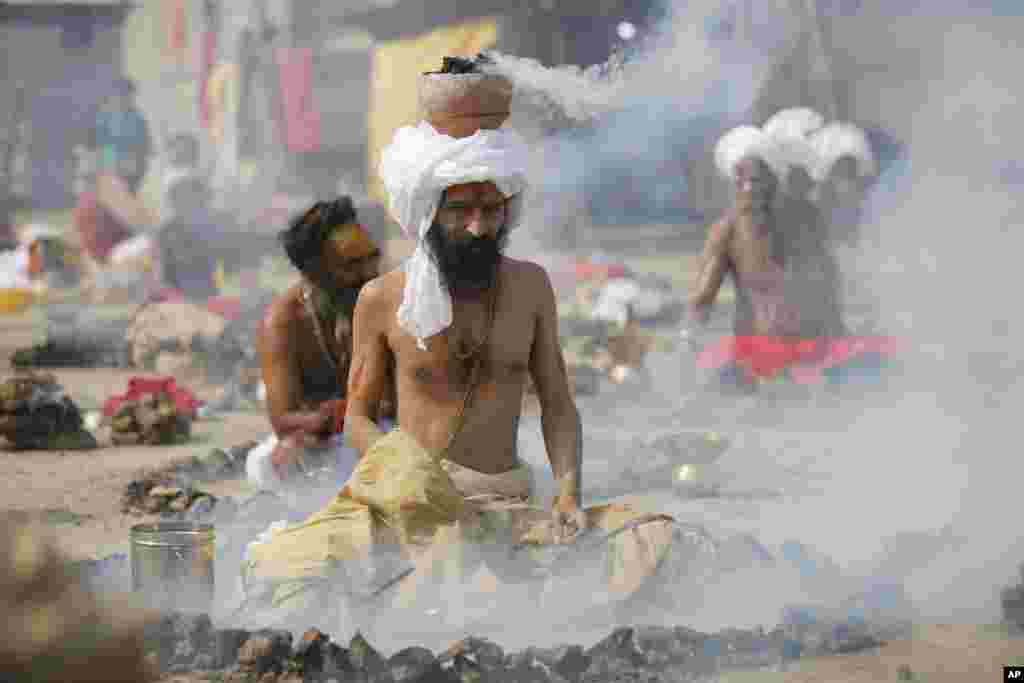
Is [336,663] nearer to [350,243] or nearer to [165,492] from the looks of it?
[350,243]

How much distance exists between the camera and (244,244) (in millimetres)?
24469

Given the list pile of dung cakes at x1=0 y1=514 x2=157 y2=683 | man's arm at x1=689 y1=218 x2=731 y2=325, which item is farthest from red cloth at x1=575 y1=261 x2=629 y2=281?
pile of dung cakes at x1=0 y1=514 x2=157 y2=683

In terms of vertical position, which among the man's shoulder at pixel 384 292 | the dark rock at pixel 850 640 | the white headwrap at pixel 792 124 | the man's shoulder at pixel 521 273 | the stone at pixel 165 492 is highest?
the white headwrap at pixel 792 124

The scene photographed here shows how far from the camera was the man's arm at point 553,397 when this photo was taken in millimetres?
7047

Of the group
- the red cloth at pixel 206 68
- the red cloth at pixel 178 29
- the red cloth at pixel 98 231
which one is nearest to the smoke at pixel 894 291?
the red cloth at pixel 98 231

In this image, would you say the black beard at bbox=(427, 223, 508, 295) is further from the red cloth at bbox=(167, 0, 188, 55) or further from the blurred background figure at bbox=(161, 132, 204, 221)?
the red cloth at bbox=(167, 0, 188, 55)

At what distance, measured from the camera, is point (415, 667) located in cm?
585

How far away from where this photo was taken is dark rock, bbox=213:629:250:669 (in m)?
6.17

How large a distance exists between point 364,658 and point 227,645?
0.51 m

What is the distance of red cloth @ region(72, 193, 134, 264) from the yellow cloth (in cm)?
1708

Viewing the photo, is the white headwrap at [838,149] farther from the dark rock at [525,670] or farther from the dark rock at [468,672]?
the dark rock at [468,672]

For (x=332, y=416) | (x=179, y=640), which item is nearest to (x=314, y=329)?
(x=332, y=416)

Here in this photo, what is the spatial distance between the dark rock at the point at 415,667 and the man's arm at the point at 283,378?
3.13m

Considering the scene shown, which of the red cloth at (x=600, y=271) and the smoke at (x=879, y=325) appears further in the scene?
the red cloth at (x=600, y=271)
